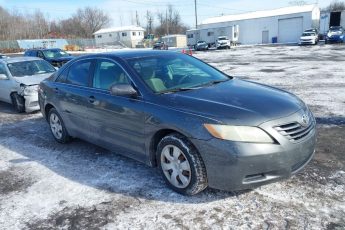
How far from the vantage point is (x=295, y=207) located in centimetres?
331

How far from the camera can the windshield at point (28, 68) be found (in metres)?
9.17

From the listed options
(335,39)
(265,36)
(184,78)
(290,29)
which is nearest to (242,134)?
(184,78)

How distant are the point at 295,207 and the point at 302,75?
34.4 ft

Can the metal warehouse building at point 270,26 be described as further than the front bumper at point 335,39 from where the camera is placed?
Yes

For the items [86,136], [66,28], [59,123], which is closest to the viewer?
[86,136]

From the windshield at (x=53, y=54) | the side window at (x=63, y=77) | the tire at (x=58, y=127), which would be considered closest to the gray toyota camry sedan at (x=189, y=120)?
the side window at (x=63, y=77)

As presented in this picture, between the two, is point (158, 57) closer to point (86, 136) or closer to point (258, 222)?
point (86, 136)

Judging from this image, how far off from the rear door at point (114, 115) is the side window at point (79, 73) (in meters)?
0.25

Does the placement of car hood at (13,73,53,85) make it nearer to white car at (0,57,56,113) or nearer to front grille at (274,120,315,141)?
white car at (0,57,56,113)

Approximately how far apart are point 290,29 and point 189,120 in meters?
53.1

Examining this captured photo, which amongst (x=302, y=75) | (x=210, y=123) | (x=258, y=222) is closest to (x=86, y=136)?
(x=210, y=123)

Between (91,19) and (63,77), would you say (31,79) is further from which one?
(91,19)

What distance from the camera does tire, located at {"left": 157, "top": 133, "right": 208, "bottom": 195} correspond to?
3.38 m

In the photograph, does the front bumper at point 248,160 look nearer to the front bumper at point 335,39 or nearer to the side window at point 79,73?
the side window at point 79,73
